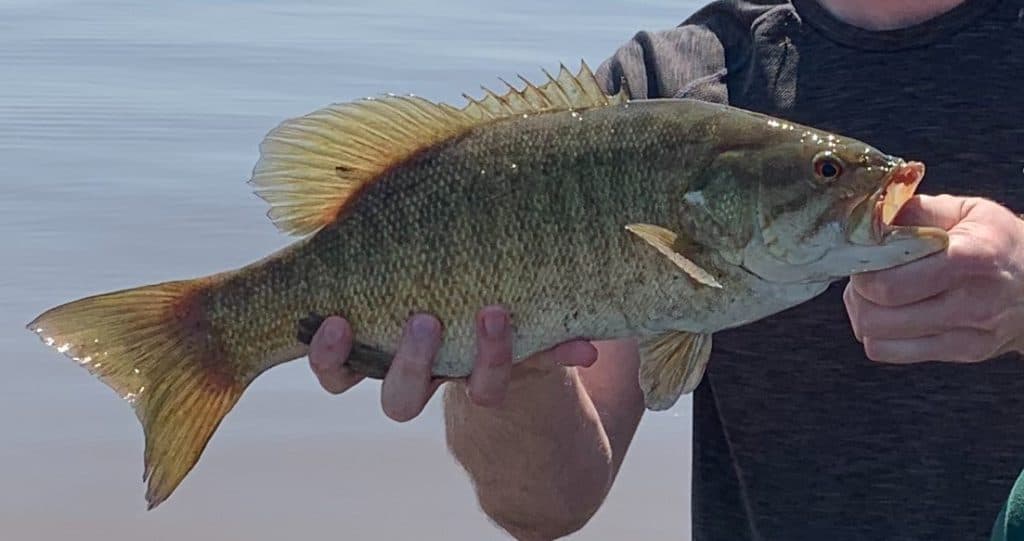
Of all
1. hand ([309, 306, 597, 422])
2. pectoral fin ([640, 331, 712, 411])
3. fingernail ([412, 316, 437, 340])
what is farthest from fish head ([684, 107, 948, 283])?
fingernail ([412, 316, 437, 340])

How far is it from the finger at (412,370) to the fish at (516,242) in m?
0.02

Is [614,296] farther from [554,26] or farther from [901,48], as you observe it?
[554,26]

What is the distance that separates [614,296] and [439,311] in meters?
0.24

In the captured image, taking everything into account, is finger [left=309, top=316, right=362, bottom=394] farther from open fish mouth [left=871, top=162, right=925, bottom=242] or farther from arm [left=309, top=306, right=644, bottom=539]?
open fish mouth [left=871, top=162, right=925, bottom=242]

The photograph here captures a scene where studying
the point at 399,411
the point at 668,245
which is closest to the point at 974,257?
the point at 668,245

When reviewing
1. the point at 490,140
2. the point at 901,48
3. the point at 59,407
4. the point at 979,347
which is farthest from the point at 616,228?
the point at 59,407

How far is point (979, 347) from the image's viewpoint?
206 cm

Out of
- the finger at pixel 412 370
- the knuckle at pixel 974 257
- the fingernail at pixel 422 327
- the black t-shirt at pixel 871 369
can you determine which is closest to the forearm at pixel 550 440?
the black t-shirt at pixel 871 369

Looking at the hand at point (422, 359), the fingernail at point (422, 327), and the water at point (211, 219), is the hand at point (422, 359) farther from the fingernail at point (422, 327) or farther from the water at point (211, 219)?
the water at point (211, 219)

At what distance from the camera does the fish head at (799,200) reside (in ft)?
6.91

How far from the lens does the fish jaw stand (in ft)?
6.54

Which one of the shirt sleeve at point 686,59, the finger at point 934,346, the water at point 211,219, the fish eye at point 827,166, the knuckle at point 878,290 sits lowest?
the water at point 211,219

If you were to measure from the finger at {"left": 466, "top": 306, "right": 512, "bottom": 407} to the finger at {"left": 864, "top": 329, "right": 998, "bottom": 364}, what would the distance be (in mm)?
481

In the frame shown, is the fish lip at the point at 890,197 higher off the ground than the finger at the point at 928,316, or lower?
higher
